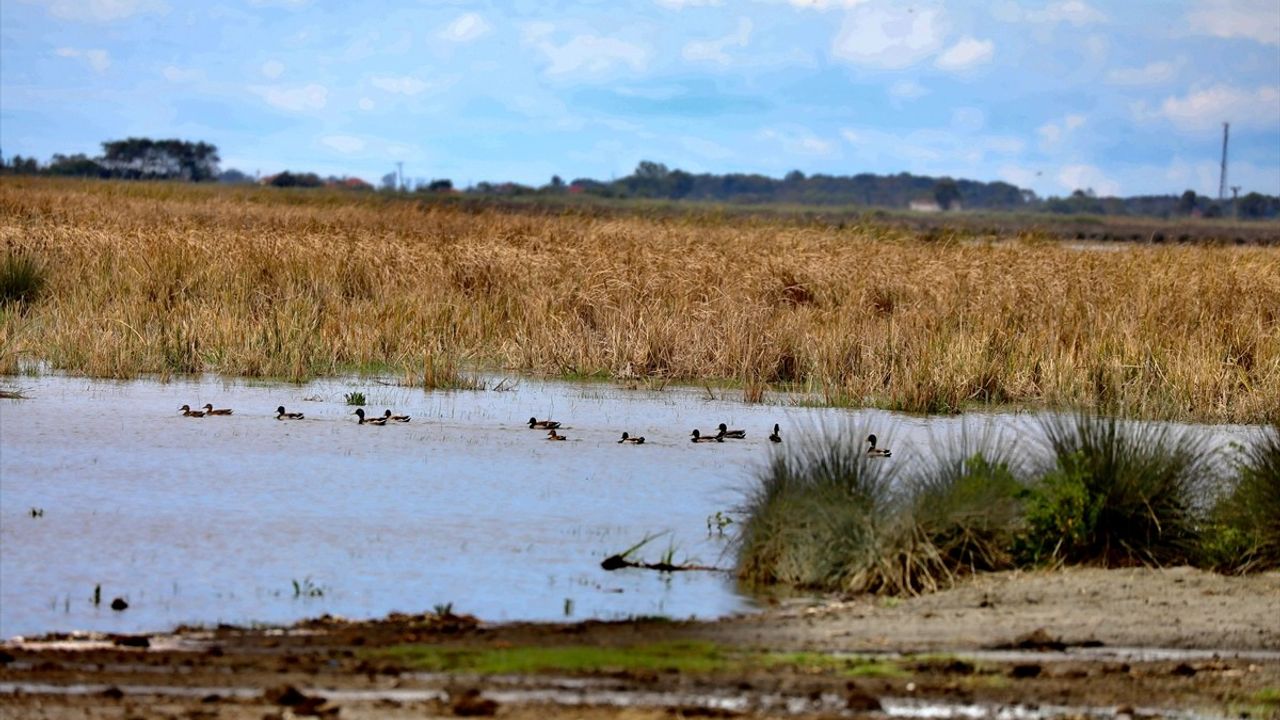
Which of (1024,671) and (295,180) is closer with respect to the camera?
(1024,671)

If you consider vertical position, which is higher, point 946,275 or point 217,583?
point 946,275

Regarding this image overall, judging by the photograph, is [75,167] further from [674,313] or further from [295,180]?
[674,313]

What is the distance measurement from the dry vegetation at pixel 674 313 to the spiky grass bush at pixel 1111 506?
218 inches

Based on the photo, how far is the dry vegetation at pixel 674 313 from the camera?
57.5 ft

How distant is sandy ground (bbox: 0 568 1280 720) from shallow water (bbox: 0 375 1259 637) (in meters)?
0.68

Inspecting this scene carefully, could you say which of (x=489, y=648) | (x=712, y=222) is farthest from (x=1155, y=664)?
(x=712, y=222)

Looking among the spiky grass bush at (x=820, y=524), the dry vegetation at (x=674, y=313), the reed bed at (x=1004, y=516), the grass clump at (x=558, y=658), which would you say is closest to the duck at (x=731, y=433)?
the dry vegetation at (x=674, y=313)

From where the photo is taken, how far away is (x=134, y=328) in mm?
18797

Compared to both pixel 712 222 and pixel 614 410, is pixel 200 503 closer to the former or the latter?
pixel 614 410

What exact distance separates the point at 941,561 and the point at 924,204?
15486cm

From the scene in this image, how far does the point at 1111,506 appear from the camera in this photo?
31.1 ft

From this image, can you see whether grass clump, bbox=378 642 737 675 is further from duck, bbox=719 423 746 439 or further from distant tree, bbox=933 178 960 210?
distant tree, bbox=933 178 960 210

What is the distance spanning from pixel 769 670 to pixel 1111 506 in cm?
359

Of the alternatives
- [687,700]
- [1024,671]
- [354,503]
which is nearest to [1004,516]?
[1024,671]
